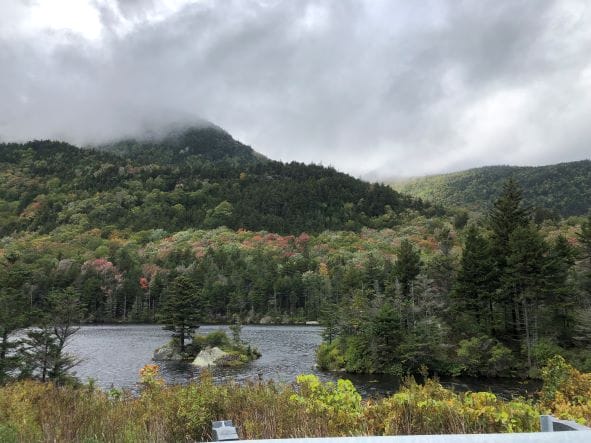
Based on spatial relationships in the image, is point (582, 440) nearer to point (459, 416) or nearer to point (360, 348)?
point (459, 416)

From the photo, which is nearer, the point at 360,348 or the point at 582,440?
the point at 582,440

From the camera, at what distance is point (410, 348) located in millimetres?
33375

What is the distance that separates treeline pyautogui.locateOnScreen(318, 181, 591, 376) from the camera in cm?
3344

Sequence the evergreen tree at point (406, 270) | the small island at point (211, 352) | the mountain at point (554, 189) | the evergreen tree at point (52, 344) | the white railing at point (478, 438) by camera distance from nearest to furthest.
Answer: the white railing at point (478, 438), the evergreen tree at point (52, 344), the small island at point (211, 352), the evergreen tree at point (406, 270), the mountain at point (554, 189)

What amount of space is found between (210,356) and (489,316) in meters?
24.8

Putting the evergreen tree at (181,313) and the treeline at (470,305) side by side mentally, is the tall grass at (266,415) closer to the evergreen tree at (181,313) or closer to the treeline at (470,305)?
the treeline at (470,305)

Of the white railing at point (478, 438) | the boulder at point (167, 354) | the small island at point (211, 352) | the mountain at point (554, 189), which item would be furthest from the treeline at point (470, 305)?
the mountain at point (554, 189)

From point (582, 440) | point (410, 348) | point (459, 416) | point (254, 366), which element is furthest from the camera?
point (254, 366)

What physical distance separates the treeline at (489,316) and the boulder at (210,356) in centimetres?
945

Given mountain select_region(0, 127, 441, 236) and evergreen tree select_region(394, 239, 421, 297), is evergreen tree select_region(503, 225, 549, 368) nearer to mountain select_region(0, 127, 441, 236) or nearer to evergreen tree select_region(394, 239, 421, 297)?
evergreen tree select_region(394, 239, 421, 297)

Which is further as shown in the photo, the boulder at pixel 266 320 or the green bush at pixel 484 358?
the boulder at pixel 266 320

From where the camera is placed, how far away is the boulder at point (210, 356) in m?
40.9

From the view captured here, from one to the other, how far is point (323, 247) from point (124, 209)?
86988mm

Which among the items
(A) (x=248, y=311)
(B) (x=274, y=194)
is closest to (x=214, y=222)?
(B) (x=274, y=194)
